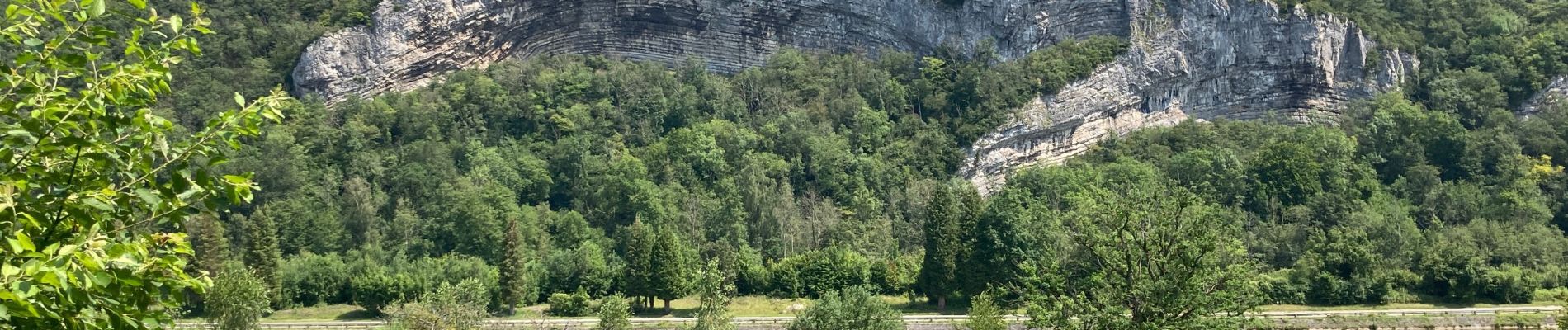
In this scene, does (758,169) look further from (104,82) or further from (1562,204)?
(104,82)

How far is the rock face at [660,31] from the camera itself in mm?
77250

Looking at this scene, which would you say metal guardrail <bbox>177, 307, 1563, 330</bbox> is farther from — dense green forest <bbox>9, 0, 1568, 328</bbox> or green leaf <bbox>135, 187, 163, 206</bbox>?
green leaf <bbox>135, 187, 163, 206</bbox>

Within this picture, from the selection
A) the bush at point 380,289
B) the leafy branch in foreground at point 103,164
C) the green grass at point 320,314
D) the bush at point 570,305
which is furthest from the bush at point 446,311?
the leafy branch in foreground at point 103,164

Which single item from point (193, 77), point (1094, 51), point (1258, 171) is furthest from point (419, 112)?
point (1258, 171)

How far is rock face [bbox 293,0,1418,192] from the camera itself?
75.1m

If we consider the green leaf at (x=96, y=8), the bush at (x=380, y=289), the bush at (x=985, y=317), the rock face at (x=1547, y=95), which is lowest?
the bush at (x=985, y=317)

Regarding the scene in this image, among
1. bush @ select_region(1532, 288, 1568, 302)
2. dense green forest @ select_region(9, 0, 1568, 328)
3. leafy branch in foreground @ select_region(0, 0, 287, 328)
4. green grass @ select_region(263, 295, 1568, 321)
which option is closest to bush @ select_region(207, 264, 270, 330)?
dense green forest @ select_region(9, 0, 1568, 328)

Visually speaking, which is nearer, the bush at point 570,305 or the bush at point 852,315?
the bush at point 852,315

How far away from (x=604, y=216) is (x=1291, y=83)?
37365mm

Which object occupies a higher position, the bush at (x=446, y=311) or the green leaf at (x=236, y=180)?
the bush at (x=446, y=311)

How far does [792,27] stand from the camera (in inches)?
3334

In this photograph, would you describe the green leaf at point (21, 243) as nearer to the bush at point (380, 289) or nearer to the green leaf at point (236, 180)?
the green leaf at point (236, 180)

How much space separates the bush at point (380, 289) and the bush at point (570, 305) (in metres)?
5.02

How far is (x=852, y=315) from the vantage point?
42375 millimetres
